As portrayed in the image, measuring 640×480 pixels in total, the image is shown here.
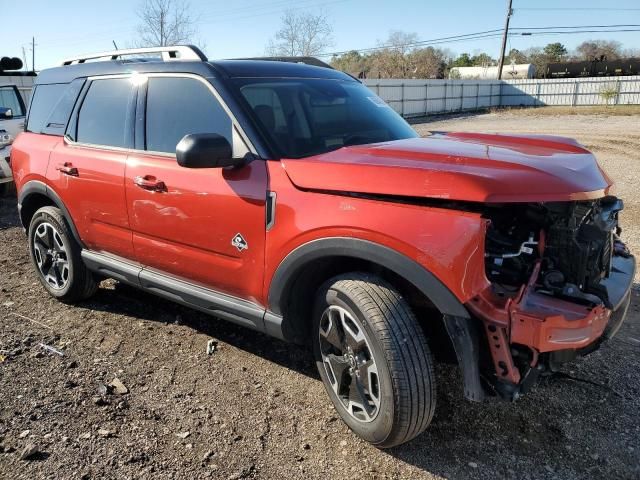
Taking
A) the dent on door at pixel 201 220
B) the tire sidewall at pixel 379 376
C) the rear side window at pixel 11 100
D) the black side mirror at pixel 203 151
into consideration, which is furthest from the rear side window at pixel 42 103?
the rear side window at pixel 11 100

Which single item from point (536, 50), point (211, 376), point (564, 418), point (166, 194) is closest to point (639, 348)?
point (564, 418)

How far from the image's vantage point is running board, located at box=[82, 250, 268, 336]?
10.3 ft

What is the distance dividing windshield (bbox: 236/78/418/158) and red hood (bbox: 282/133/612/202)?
25cm

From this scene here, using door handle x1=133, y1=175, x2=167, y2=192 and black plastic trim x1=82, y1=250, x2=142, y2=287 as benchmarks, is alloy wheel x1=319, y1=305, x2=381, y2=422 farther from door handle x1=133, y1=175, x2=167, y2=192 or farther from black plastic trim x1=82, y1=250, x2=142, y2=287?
black plastic trim x1=82, y1=250, x2=142, y2=287

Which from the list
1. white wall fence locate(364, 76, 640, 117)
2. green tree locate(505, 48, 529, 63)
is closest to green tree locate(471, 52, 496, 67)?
green tree locate(505, 48, 529, 63)

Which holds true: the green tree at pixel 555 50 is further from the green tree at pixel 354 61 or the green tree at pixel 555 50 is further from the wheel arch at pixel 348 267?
the wheel arch at pixel 348 267

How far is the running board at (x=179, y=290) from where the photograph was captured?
3.12 m

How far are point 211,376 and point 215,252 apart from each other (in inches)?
33.7

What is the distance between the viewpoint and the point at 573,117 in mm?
28625

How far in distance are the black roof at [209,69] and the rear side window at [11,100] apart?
718 centimetres

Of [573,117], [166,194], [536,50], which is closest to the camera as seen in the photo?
[166,194]

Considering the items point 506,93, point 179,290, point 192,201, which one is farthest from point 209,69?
point 506,93

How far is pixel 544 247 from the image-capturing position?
2473mm

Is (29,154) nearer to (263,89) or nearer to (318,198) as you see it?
(263,89)
